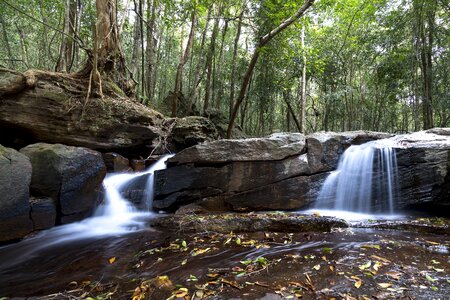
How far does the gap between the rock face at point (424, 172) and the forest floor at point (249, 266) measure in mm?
1377

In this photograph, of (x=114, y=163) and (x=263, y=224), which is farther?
(x=114, y=163)

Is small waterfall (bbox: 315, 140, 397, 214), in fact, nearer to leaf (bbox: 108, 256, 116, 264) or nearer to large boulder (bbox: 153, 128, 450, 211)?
large boulder (bbox: 153, 128, 450, 211)

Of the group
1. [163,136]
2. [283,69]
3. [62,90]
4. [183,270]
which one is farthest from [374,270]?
[283,69]

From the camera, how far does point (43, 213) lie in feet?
18.0

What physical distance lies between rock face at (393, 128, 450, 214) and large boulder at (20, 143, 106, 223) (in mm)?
7367

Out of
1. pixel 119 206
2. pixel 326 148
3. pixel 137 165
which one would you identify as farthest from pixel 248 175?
pixel 137 165

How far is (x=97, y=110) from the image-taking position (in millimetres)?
8125

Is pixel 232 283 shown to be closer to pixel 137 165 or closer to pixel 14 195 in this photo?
pixel 14 195

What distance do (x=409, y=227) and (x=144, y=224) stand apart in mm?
5250

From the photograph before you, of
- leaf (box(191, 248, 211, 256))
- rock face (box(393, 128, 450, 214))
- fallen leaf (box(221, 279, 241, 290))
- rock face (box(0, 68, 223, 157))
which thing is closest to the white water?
rock face (box(0, 68, 223, 157))

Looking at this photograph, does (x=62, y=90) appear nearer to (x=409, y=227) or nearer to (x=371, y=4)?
(x=409, y=227)

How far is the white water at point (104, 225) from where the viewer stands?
15.4 feet

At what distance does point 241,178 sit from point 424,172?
4.31 meters

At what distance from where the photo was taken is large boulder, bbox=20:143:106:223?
5578mm
